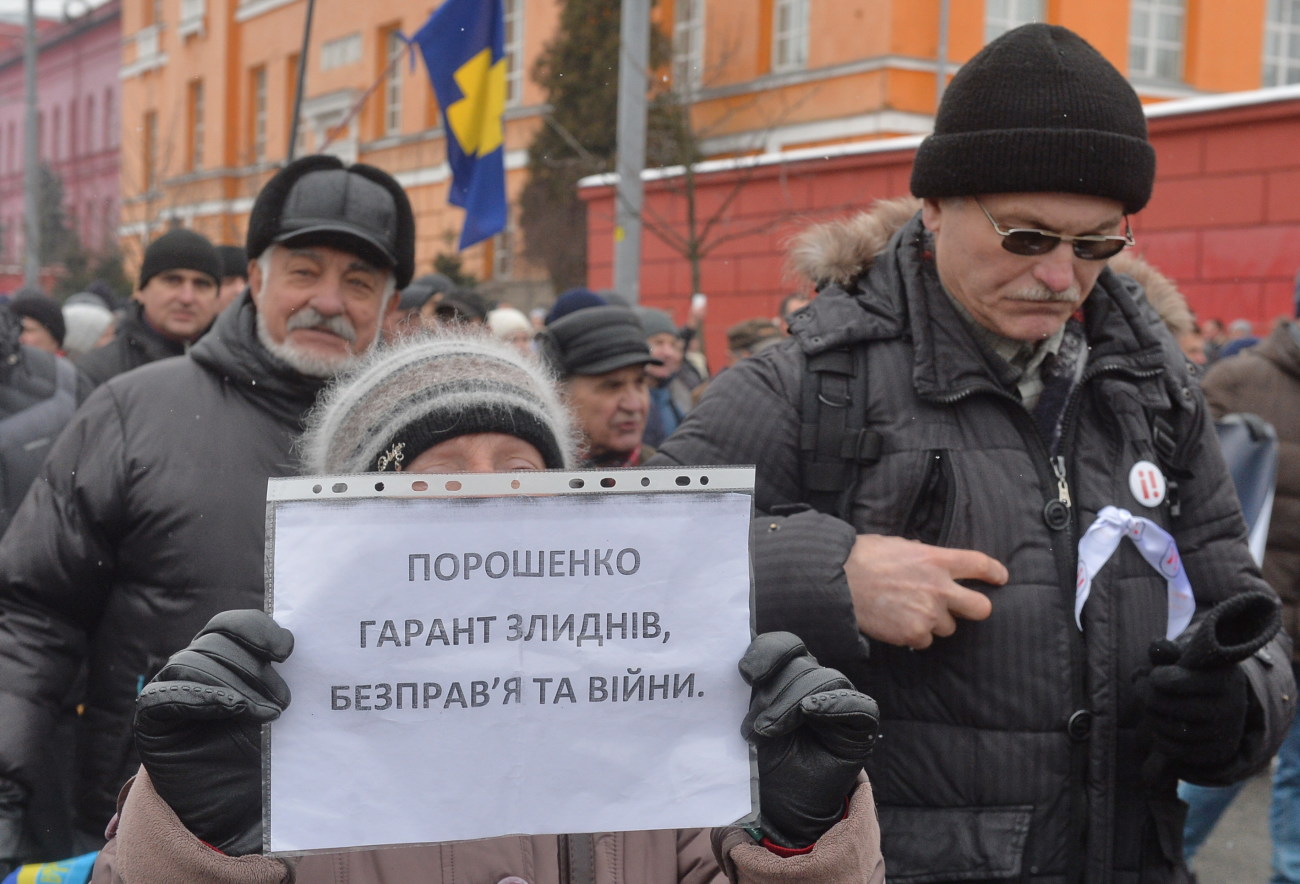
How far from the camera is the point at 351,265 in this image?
10.6ft

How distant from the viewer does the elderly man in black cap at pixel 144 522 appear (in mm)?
2756

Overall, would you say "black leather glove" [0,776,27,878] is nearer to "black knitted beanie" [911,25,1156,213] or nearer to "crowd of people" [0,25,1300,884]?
"crowd of people" [0,25,1300,884]

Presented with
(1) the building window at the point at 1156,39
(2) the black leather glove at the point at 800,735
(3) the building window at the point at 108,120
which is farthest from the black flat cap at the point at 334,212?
(3) the building window at the point at 108,120

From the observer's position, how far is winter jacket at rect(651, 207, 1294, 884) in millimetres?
2242

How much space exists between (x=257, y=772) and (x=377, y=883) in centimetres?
25

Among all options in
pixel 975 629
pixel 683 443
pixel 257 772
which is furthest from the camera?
pixel 683 443

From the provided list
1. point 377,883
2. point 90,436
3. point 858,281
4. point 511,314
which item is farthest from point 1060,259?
point 511,314

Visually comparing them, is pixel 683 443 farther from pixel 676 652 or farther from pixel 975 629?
pixel 676 652

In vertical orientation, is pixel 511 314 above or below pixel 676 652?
above

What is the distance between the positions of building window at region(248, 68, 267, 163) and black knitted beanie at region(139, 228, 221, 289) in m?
28.6

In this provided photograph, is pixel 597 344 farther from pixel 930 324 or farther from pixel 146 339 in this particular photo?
pixel 930 324

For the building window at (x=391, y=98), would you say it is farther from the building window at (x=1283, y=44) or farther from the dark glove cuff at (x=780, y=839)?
the dark glove cuff at (x=780, y=839)

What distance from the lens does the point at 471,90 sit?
7.91 meters

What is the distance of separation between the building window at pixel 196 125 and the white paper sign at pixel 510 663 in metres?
35.9
